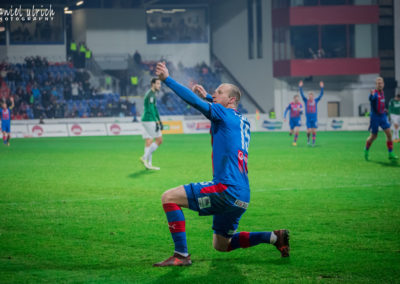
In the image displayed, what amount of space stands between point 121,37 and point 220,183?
51.0m

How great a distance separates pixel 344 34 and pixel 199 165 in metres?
36.4

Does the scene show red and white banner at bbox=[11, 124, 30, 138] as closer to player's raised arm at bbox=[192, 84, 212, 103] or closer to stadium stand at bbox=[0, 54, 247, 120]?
stadium stand at bbox=[0, 54, 247, 120]

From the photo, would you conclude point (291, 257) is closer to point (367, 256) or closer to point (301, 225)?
point (367, 256)

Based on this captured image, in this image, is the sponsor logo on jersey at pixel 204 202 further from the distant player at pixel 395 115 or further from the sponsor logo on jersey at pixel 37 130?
the sponsor logo on jersey at pixel 37 130

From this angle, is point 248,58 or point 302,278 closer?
point 302,278

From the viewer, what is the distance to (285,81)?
A: 51.4m

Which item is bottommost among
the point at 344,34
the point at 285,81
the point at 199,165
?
the point at 199,165

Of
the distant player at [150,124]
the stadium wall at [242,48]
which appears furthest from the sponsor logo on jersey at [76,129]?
the distant player at [150,124]

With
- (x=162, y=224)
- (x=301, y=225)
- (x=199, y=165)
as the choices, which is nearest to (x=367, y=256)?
(x=301, y=225)

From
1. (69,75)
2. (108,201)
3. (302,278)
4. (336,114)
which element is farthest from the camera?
(336,114)

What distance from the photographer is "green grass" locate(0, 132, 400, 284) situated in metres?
6.34

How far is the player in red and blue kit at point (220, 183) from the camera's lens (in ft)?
20.3

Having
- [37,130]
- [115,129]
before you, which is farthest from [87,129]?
[37,130]

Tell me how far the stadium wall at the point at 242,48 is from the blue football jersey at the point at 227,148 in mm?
45865
